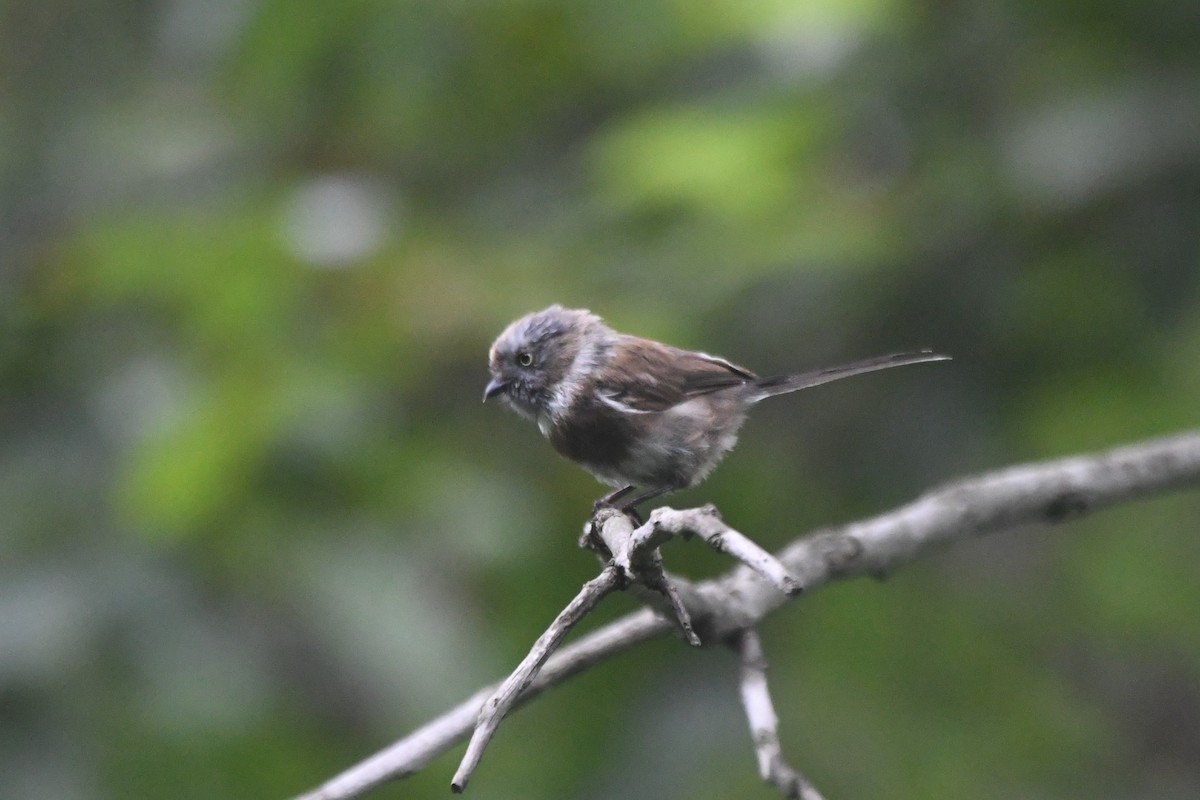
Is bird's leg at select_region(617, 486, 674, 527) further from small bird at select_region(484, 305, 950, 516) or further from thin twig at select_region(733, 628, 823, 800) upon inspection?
thin twig at select_region(733, 628, 823, 800)

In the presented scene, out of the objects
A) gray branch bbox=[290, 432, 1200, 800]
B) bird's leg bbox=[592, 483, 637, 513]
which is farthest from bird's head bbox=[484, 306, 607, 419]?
gray branch bbox=[290, 432, 1200, 800]

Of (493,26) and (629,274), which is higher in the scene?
(493,26)

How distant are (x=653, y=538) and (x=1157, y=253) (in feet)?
9.39

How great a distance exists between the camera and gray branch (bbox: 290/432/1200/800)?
2582 millimetres

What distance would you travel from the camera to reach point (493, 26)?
5.11 meters

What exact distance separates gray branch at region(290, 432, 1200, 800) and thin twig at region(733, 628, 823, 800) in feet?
0.44

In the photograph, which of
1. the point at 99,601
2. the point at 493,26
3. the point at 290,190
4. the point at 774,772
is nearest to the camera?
the point at 774,772

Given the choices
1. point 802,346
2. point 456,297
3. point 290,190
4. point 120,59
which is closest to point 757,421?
point 802,346

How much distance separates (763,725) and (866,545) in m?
1.12

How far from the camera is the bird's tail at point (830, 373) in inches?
143

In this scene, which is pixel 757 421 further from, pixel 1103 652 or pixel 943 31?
pixel 1103 652

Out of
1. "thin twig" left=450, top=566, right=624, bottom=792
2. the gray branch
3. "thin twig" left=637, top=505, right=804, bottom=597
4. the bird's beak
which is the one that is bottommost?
the gray branch

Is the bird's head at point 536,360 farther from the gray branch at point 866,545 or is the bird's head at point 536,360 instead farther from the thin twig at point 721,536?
the thin twig at point 721,536

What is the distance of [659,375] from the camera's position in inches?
161
